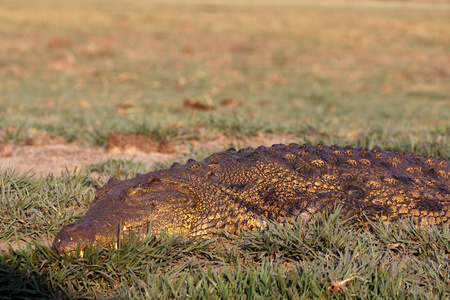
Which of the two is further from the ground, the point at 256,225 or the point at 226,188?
the point at 226,188

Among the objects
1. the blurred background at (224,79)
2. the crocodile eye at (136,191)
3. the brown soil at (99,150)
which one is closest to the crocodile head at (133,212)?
the crocodile eye at (136,191)

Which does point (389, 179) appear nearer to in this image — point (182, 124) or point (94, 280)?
point (94, 280)

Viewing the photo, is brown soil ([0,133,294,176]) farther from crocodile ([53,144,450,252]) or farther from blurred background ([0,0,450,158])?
crocodile ([53,144,450,252])

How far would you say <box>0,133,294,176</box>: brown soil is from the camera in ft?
13.4

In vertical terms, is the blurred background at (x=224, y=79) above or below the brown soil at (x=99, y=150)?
below

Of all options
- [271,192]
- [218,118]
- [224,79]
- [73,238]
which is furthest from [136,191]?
[224,79]

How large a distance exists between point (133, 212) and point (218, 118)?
3.09 metres

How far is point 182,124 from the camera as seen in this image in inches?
203

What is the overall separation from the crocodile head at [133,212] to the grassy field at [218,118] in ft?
0.33

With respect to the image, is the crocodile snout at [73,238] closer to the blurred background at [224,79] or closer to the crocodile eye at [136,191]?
the crocodile eye at [136,191]

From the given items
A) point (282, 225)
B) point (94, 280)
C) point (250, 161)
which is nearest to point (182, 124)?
point (250, 161)

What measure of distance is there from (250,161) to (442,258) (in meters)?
1.22

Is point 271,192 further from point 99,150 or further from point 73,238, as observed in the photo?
point 99,150

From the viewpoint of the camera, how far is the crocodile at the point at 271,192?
2510mm
